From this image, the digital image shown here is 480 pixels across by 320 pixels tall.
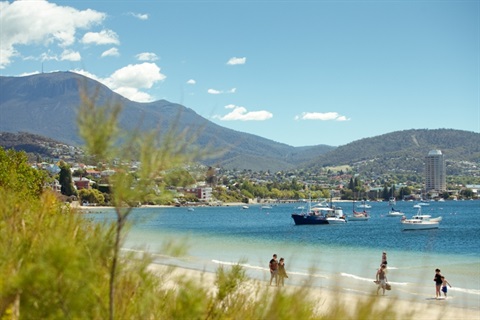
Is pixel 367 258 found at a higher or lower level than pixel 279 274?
lower

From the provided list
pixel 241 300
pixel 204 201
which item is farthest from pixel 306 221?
pixel 204 201

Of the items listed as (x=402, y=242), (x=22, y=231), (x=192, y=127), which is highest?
(x=192, y=127)

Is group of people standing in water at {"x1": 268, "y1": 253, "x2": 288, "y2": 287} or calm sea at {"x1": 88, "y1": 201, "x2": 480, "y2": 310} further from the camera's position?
calm sea at {"x1": 88, "y1": 201, "x2": 480, "y2": 310}

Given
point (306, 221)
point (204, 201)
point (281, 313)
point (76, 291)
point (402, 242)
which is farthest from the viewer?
point (204, 201)

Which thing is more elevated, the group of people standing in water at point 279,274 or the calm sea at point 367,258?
the group of people standing in water at point 279,274

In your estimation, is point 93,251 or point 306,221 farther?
point 306,221

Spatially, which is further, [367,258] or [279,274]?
[367,258]

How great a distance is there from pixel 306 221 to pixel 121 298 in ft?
Answer: 287

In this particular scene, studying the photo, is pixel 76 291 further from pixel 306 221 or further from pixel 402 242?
pixel 306 221

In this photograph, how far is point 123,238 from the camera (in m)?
5.66

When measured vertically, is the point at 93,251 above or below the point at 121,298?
above

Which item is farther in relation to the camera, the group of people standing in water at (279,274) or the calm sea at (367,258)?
the calm sea at (367,258)

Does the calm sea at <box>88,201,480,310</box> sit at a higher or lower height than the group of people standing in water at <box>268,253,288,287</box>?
lower

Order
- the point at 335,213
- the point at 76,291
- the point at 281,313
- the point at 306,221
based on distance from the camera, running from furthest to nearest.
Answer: the point at 335,213, the point at 306,221, the point at 281,313, the point at 76,291
